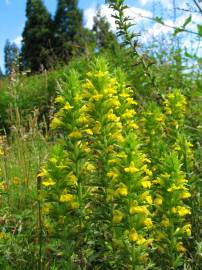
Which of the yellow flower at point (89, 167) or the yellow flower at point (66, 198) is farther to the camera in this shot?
the yellow flower at point (89, 167)

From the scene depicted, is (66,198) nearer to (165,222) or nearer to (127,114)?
(165,222)

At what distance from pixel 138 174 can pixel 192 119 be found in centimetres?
209

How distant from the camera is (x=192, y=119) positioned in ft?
14.7

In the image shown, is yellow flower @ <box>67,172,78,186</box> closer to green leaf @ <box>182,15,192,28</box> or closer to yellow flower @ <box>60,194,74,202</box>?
yellow flower @ <box>60,194,74,202</box>

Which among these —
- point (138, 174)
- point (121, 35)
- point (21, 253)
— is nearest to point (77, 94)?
point (138, 174)

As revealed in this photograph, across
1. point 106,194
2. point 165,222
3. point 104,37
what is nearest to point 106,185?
point 106,194

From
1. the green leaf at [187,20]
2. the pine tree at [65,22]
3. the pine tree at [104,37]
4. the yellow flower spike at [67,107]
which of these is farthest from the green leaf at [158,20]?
the pine tree at [65,22]

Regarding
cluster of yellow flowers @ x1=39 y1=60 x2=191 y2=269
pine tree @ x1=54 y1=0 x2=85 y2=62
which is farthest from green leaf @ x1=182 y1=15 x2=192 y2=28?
pine tree @ x1=54 y1=0 x2=85 y2=62

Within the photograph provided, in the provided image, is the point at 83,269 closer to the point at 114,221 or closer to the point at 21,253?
the point at 114,221

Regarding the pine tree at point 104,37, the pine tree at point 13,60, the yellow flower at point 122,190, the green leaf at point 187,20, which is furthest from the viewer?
the pine tree at point 104,37

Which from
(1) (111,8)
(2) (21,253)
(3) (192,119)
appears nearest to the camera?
(2) (21,253)

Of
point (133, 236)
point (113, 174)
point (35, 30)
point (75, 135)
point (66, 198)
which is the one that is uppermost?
point (35, 30)

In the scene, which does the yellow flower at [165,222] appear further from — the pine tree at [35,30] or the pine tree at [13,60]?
the pine tree at [35,30]

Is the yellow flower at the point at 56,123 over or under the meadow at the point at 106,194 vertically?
over
